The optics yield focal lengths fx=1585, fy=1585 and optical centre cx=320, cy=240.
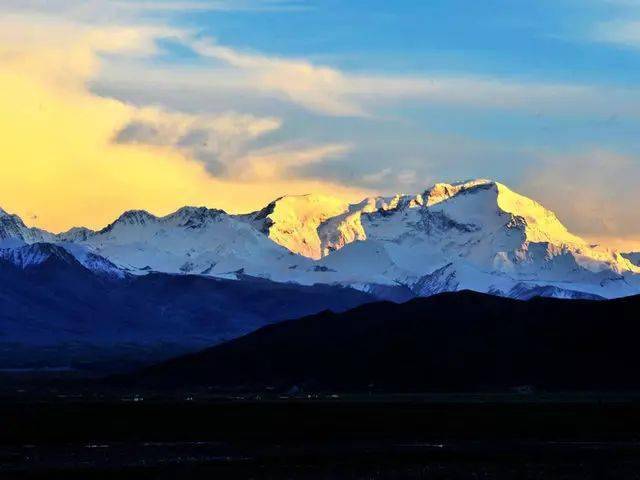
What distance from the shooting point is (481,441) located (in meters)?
139

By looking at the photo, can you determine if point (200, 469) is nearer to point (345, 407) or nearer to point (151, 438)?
point (151, 438)

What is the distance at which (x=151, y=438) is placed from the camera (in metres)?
147

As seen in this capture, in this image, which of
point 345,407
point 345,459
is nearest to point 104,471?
point 345,459

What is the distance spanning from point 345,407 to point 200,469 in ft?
237

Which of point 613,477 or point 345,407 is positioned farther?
point 345,407

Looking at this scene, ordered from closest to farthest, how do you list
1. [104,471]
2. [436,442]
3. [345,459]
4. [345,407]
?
[104,471]
[345,459]
[436,442]
[345,407]

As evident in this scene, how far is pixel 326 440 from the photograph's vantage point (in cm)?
14262

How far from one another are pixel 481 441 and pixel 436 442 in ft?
13.2

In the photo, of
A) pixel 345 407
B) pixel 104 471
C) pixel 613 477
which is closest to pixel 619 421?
pixel 345 407

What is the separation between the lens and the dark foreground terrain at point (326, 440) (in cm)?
11456

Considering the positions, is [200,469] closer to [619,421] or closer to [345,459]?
[345,459]

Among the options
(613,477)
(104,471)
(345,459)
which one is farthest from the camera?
(345,459)

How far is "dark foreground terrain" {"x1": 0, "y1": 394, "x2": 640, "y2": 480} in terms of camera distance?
376 ft

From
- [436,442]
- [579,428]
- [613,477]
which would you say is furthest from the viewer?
[579,428]
